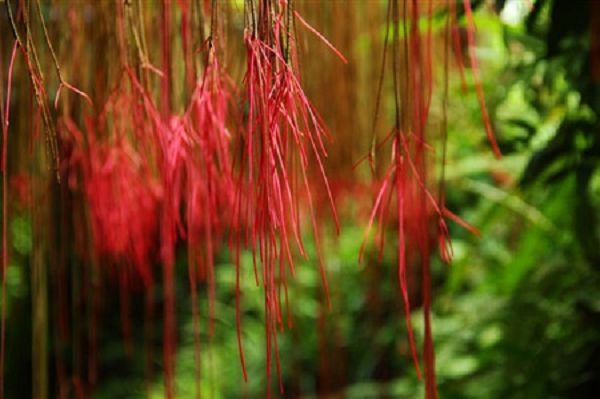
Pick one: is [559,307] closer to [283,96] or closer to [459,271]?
[459,271]

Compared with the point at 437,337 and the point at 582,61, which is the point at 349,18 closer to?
the point at 582,61

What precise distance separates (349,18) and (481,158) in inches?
20.5

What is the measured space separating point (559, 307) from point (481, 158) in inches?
18.3

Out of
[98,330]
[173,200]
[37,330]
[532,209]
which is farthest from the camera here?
[98,330]

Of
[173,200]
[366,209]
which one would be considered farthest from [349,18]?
[366,209]

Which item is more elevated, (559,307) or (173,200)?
(173,200)

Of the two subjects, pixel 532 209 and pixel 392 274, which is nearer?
pixel 532 209

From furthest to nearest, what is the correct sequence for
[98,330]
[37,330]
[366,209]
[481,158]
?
1. [98,330]
2. [366,209]
3. [481,158]
4. [37,330]

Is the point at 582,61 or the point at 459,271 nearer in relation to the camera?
the point at 582,61

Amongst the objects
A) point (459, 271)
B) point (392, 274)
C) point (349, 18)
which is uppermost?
point (349, 18)

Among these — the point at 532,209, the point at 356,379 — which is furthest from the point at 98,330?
the point at 532,209

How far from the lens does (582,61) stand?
73 centimetres

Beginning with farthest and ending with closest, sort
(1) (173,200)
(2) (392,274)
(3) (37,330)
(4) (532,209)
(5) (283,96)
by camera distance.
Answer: (2) (392,274)
(4) (532,209)
(3) (37,330)
(1) (173,200)
(5) (283,96)

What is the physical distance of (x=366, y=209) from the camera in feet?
4.91
